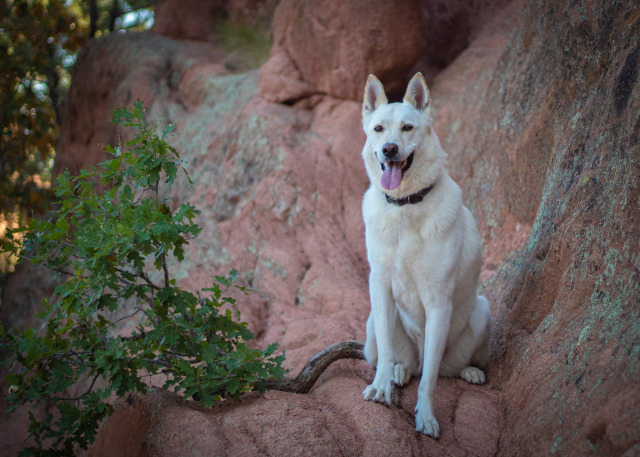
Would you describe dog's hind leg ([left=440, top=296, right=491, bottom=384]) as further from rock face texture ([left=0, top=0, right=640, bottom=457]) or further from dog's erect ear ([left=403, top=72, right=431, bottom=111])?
dog's erect ear ([left=403, top=72, right=431, bottom=111])

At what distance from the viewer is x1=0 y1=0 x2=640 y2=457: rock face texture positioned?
3.07m

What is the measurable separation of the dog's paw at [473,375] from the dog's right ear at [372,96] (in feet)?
6.78

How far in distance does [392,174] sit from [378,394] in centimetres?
144

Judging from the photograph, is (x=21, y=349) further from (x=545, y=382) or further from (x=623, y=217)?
(x=623, y=217)

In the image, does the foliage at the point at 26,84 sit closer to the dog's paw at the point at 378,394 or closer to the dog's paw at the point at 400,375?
the dog's paw at the point at 400,375

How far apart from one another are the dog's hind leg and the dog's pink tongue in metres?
1.18

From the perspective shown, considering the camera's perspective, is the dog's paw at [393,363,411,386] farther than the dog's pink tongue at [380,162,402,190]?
Yes

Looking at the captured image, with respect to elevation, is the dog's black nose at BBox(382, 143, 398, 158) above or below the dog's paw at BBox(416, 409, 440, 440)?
above

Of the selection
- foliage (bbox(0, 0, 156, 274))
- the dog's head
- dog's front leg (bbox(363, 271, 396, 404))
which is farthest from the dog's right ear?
foliage (bbox(0, 0, 156, 274))

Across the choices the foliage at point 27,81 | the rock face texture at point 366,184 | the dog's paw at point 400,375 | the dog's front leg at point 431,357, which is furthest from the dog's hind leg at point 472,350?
the foliage at point 27,81

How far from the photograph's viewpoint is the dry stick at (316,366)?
13.1ft

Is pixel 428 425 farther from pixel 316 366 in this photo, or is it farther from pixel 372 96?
pixel 372 96

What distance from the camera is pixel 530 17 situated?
18.6 ft

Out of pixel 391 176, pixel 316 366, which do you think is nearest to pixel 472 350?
pixel 316 366
